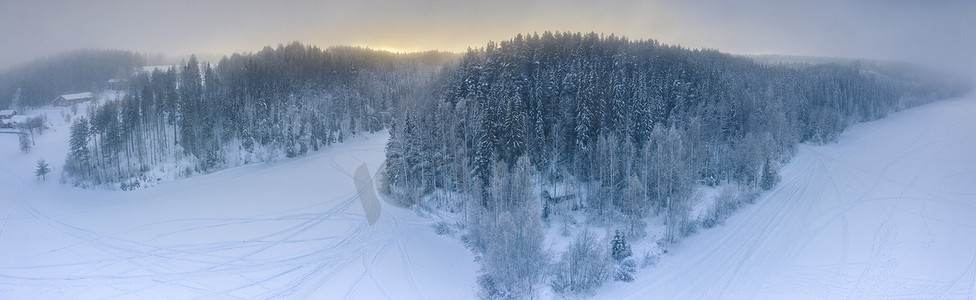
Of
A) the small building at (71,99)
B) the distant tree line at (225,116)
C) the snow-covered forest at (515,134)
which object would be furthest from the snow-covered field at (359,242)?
the small building at (71,99)

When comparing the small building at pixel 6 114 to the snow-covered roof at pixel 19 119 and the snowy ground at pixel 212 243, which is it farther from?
the snowy ground at pixel 212 243

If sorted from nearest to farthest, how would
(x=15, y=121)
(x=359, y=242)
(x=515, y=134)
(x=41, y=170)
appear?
(x=359, y=242) < (x=515, y=134) < (x=41, y=170) < (x=15, y=121)

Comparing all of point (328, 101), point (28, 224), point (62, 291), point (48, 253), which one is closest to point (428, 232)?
point (62, 291)

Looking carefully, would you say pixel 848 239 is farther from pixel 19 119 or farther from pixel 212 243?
pixel 19 119

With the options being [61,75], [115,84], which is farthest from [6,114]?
[115,84]

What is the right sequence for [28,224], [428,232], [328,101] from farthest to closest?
[328,101] → [428,232] → [28,224]

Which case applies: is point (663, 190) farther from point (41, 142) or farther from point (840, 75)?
point (840, 75)
